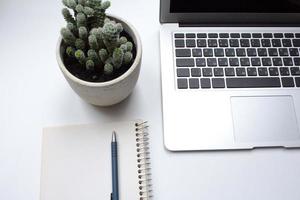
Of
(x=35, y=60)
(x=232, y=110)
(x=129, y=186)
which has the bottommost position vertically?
(x=129, y=186)

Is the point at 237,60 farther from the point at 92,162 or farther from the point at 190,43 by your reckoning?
the point at 92,162

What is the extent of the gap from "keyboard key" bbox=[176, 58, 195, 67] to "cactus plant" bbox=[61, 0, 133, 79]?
0.39ft

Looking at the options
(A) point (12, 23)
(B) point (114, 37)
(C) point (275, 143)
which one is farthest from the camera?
(A) point (12, 23)

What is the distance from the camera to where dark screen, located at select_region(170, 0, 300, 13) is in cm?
46

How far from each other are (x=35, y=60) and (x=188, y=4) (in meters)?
0.28

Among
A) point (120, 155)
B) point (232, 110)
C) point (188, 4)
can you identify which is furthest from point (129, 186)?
point (188, 4)

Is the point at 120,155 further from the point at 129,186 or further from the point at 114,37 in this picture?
the point at 114,37

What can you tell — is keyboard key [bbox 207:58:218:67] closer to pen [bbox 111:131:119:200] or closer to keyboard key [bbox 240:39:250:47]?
keyboard key [bbox 240:39:250:47]

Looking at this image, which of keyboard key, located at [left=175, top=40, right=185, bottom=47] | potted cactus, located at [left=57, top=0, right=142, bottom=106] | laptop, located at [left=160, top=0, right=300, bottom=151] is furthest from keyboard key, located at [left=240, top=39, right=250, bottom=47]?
potted cactus, located at [left=57, top=0, right=142, bottom=106]

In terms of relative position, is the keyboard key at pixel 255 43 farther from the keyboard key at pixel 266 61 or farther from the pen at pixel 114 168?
the pen at pixel 114 168

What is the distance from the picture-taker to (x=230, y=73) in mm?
455

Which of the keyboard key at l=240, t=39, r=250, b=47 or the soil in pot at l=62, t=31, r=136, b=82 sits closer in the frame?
the soil in pot at l=62, t=31, r=136, b=82

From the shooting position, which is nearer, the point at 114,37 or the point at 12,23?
the point at 114,37

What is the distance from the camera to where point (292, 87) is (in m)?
0.45
